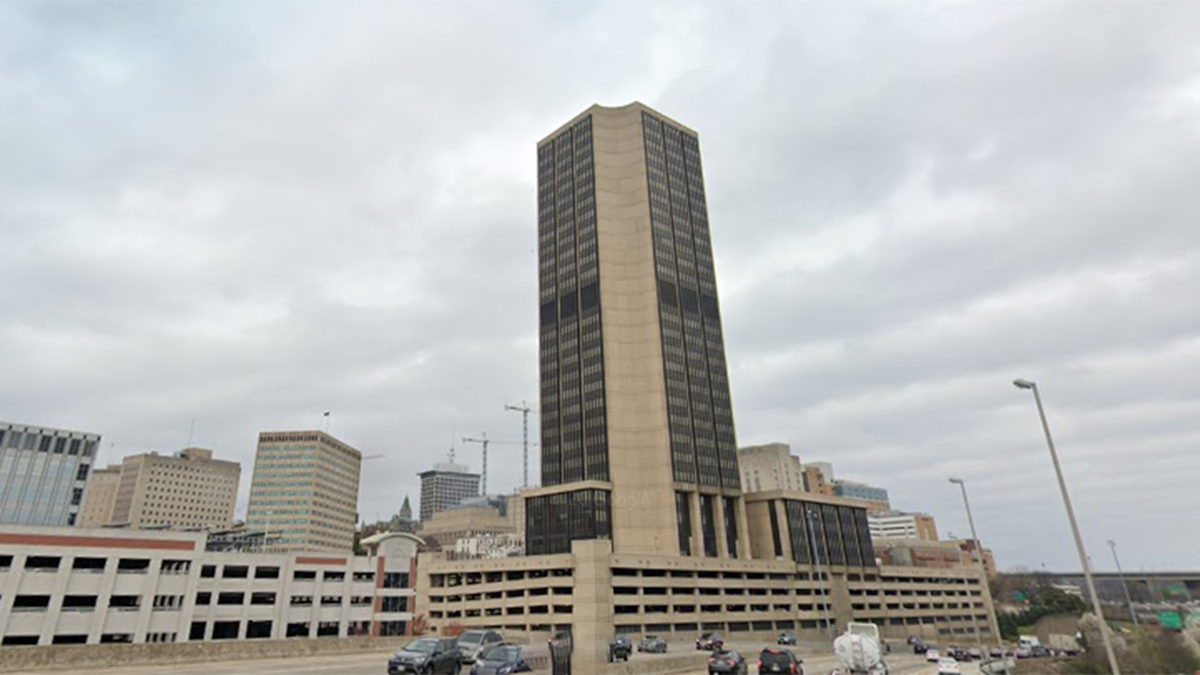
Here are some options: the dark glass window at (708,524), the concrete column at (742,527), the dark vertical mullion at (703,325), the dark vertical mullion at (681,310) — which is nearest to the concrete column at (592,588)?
the dark glass window at (708,524)

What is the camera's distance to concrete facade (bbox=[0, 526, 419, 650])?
2491 inches

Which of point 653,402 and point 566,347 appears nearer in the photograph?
point 653,402

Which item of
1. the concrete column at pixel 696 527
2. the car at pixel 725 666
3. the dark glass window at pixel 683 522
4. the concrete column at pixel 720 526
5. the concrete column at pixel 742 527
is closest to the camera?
the car at pixel 725 666

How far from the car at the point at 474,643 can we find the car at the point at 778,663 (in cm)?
1541

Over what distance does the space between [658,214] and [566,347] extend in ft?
121

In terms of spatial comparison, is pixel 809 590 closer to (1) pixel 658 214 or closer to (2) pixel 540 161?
(1) pixel 658 214

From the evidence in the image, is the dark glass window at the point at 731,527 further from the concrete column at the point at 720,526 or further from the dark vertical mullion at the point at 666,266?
the dark vertical mullion at the point at 666,266

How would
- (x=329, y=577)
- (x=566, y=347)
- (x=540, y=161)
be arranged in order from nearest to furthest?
(x=329, y=577), (x=566, y=347), (x=540, y=161)

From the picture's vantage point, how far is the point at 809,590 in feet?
446

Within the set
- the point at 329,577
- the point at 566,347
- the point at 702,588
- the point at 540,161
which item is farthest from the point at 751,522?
the point at 540,161

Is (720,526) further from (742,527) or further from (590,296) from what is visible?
(590,296)

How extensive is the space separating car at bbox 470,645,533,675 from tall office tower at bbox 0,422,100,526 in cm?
15482

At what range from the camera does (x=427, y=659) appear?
97.1 ft

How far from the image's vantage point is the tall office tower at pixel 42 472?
137625 mm
